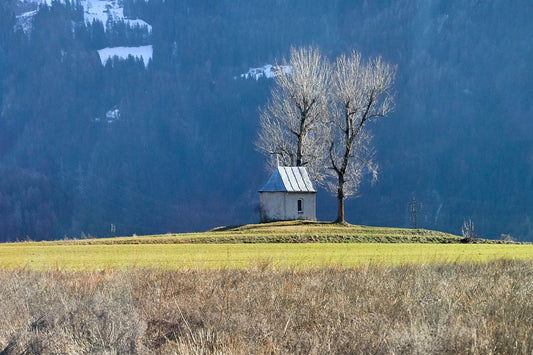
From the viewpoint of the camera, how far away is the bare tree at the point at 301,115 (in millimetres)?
48500

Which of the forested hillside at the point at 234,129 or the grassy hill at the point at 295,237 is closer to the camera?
the grassy hill at the point at 295,237

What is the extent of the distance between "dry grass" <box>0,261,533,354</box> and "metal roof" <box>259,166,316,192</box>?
35473mm

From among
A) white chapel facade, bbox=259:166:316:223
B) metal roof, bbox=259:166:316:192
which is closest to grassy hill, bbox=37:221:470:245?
metal roof, bbox=259:166:316:192

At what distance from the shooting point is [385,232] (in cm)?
3403

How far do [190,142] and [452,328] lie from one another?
6306 inches

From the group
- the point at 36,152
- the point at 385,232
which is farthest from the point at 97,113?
the point at 385,232

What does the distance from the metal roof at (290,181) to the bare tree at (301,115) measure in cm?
150

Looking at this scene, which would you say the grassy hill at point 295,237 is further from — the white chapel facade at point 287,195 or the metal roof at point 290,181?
the white chapel facade at point 287,195

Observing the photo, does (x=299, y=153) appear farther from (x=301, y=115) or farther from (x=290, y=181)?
(x=301, y=115)

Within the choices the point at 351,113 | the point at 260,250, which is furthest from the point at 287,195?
the point at 260,250

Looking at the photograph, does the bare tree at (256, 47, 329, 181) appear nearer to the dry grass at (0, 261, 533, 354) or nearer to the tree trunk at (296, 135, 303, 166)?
the tree trunk at (296, 135, 303, 166)

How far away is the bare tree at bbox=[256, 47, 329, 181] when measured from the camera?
48500 mm

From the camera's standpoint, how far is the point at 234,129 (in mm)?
160375

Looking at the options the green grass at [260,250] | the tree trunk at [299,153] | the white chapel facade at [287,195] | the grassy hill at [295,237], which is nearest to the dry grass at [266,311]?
the green grass at [260,250]
